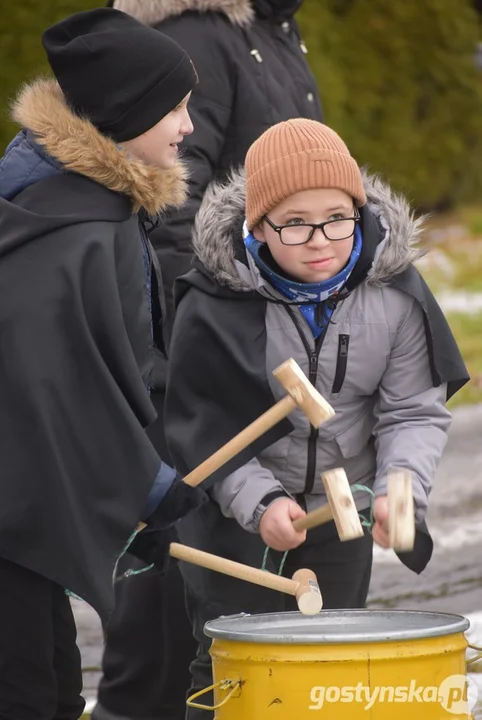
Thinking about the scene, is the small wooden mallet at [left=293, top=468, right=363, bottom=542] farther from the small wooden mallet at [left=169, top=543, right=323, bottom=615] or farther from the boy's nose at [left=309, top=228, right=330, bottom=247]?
the boy's nose at [left=309, top=228, right=330, bottom=247]

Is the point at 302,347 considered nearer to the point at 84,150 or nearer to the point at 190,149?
the point at 84,150

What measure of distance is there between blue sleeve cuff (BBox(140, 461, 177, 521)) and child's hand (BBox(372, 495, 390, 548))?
436 millimetres

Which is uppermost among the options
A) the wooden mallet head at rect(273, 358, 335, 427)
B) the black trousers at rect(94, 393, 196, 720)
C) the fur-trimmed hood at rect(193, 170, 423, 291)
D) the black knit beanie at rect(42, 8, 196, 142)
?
the black knit beanie at rect(42, 8, 196, 142)

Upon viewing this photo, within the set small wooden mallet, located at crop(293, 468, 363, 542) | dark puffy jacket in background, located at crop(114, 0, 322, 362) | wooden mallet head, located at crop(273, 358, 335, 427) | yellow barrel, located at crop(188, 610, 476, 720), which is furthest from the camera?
dark puffy jacket in background, located at crop(114, 0, 322, 362)

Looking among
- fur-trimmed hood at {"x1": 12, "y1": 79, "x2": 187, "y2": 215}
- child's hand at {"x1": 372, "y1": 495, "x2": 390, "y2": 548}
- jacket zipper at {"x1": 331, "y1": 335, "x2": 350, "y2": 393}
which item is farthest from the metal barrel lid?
fur-trimmed hood at {"x1": 12, "y1": 79, "x2": 187, "y2": 215}

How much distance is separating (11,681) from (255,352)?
0.93m

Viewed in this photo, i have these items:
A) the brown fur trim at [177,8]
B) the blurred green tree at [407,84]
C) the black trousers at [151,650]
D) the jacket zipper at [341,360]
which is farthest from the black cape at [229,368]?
the blurred green tree at [407,84]

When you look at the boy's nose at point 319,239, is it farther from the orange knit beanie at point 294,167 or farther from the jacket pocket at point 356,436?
the jacket pocket at point 356,436

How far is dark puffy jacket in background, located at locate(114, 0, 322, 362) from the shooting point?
4246 mm

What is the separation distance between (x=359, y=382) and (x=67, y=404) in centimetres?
80

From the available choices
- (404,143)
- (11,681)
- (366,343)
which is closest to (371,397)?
(366,343)

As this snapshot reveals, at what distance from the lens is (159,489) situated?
312cm

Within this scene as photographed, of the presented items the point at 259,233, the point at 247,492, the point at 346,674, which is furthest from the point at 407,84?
the point at 346,674

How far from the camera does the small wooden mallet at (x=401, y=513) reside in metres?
2.96
